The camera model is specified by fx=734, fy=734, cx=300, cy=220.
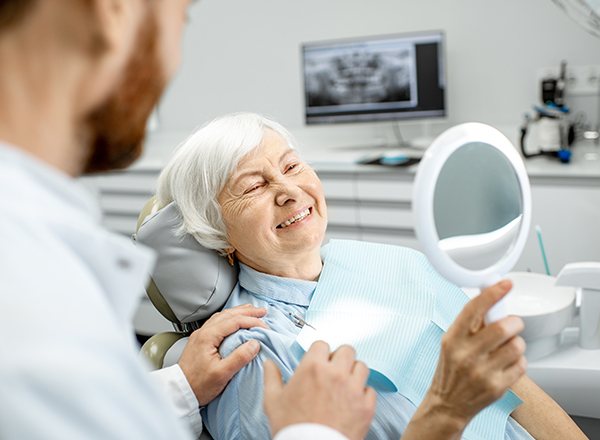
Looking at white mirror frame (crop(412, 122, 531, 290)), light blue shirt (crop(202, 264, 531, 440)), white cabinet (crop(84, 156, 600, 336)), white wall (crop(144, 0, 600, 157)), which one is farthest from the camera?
white wall (crop(144, 0, 600, 157))

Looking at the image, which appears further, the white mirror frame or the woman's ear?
the woman's ear

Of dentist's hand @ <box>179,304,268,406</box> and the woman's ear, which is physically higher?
the woman's ear

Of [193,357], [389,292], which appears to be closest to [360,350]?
[389,292]

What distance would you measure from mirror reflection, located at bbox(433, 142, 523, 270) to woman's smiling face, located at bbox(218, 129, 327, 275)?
22.0 inches

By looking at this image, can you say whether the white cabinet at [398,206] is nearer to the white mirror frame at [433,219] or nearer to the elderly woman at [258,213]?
the elderly woman at [258,213]

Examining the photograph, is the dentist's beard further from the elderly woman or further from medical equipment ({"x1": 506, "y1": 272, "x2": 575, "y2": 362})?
medical equipment ({"x1": 506, "y1": 272, "x2": 575, "y2": 362})

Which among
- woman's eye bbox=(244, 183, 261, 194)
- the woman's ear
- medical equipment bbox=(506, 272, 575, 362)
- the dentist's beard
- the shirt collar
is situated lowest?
medical equipment bbox=(506, 272, 575, 362)

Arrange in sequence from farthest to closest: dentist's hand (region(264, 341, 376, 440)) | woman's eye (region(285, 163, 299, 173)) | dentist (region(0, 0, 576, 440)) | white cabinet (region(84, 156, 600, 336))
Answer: white cabinet (region(84, 156, 600, 336)) → woman's eye (region(285, 163, 299, 173)) → dentist's hand (region(264, 341, 376, 440)) → dentist (region(0, 0, 576, 440))

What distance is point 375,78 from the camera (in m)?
3.57

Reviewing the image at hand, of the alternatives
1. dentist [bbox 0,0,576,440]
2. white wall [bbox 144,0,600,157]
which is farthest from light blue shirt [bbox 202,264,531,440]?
white wall [bbox 144,0,600,157]

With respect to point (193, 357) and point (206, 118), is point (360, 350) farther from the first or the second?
point (206, 118)

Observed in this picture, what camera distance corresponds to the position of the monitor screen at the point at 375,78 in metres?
3.47

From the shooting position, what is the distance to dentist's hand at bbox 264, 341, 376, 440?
2.95 feet

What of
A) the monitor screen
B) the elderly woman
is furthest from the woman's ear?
the monitor screen
